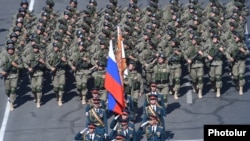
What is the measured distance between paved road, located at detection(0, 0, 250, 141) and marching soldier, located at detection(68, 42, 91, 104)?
0.72m

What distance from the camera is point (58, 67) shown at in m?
42.0

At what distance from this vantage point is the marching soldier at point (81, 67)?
4166cm

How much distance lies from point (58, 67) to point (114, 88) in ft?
18.9

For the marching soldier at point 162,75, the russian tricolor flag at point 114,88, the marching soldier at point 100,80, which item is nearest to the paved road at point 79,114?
the marching soldier at point 162,75

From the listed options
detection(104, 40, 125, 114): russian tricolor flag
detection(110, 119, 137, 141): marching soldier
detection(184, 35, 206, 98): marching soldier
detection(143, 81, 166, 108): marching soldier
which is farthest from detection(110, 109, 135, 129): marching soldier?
detection(184, 35, 206, 98): marching soldier

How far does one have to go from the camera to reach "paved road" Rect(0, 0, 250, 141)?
39500 mm

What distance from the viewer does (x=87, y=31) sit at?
4388cm

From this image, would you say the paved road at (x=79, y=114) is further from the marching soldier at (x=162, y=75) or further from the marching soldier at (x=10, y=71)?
the marching soldier at (x=162, y=75)

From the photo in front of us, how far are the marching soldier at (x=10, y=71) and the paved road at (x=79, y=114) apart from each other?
2.25 ft

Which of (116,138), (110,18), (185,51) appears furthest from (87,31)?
(116,138)

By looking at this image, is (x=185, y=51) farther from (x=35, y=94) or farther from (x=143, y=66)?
(x=35, y=94)

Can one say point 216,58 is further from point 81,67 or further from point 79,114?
point 79,114

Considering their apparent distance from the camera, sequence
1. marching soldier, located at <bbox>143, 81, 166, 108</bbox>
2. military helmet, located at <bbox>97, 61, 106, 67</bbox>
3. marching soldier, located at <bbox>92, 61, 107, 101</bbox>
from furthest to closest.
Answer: military helmet, located at <bbox>97, 61, 106, 67</bbox>
marching soldier, located at <bbox>92, 61, 107, 101</bbox>
marching soldier, located at <bbox>143, 81, 166, 108</bbox>

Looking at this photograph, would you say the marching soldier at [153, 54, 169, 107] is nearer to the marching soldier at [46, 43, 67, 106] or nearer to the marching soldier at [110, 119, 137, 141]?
the marching soldier at [46, 43, 67, 106]
